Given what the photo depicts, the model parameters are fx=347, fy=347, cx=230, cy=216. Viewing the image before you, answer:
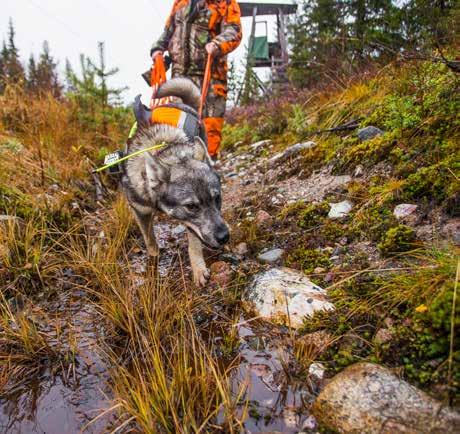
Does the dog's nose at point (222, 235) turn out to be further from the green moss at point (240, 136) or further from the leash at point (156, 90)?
the green moss at point (240, 136)

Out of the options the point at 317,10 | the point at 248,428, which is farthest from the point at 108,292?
the point at 317,10

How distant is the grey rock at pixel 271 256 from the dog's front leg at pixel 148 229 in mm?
1070

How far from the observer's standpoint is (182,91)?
445 centimetres

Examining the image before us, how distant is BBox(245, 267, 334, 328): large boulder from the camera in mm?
2107

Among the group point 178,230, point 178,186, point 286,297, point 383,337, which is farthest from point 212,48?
point 383,337

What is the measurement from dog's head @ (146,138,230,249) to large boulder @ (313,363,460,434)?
1.57 meters

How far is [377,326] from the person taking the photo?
5.87 ft

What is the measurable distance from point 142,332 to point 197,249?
1020 mm

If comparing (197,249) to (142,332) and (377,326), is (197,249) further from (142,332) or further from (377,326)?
(377,326)

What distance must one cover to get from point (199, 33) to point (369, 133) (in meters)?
2.96

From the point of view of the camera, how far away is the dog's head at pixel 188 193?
294 cm

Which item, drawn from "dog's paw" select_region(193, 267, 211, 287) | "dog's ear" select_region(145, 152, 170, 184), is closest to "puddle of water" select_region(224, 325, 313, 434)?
"dog's paw" select_region(193, 267, 211, 287)

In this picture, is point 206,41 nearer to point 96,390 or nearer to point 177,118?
point 177,118

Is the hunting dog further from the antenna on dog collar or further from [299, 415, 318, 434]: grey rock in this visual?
[299, 415, 318, 434]: grey rock
